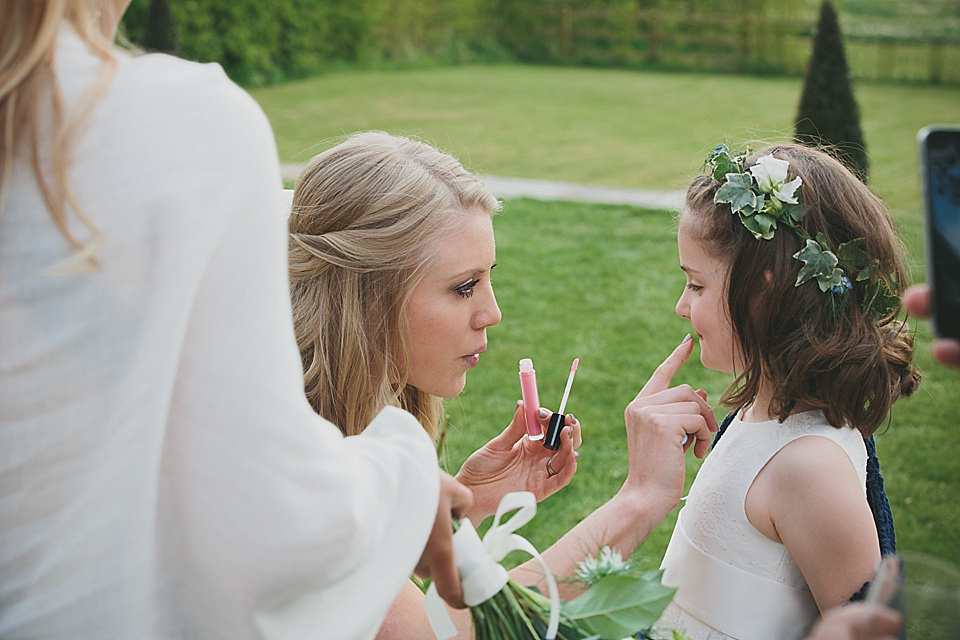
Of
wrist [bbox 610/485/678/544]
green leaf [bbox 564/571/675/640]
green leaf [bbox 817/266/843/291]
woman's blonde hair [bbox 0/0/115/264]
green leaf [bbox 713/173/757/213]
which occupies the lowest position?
wrist [bbox 610/485/678/544]

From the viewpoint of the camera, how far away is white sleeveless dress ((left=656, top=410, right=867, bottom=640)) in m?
2.12

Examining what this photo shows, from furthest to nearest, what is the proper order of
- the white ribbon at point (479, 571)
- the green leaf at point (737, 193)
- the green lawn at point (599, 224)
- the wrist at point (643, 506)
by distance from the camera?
the green lawn at point (599, 224), the green leaf at point (737, 193), the wrist at point (643, 506), the white ribbon at point (479, 571)

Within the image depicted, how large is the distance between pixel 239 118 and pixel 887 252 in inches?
60.5

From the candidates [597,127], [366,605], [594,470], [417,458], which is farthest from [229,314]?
[597,127]

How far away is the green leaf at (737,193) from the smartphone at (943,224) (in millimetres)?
994

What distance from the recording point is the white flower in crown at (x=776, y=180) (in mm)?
2186

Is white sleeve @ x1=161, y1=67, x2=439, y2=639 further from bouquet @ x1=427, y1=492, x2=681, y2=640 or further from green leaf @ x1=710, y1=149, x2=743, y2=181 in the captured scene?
green leaf @ x1=710, y1=149, x2=743, y2=181

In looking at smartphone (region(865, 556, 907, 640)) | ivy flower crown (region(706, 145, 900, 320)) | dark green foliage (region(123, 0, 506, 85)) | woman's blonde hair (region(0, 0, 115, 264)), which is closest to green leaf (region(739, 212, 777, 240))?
ivy flower crown (region(706, 145, 900, 320))

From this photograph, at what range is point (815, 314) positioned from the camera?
2.16m

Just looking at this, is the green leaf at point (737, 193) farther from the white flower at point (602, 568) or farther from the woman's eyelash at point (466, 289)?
the white flower at point (602, 568)

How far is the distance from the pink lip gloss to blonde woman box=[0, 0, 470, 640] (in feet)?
3.49

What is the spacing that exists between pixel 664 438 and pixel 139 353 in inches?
46.6

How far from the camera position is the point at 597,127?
13.8 metres

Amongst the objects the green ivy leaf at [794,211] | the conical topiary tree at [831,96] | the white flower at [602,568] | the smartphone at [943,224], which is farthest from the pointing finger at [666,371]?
the conical topiary tree at [831,96]
